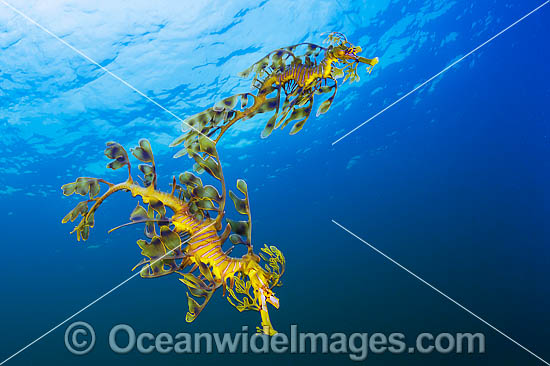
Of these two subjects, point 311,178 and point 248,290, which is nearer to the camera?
point 248,290

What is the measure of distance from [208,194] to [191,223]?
0.70ft

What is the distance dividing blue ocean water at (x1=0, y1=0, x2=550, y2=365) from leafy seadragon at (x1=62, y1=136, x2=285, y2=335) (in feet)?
14.3

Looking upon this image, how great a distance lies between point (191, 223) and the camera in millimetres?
1808

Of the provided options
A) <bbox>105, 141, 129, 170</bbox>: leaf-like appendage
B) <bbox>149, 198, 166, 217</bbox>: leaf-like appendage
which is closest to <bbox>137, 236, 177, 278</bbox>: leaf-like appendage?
<bbox>149, 198, 166, 217</bbox>: leaf-like appendage

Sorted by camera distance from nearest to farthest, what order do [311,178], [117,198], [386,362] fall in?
[117,198] < [311,178] < [386,362]

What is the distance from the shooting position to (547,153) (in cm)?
1573

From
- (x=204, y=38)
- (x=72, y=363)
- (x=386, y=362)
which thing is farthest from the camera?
(x=72, y=363)

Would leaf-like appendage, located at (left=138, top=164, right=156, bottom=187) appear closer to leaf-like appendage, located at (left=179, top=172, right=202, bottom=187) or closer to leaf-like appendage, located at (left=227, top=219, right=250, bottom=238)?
leaf-like appendage, located at (left=179, top=172, right=202, bottom=187)

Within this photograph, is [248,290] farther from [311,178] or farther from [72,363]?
[72,363]

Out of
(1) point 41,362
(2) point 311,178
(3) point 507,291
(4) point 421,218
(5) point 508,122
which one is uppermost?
(5) point 508,122

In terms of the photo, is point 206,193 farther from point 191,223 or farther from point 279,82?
point 279,82

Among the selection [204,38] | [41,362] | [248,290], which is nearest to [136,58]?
[204,38]

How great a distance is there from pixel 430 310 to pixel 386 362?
5642 mm
